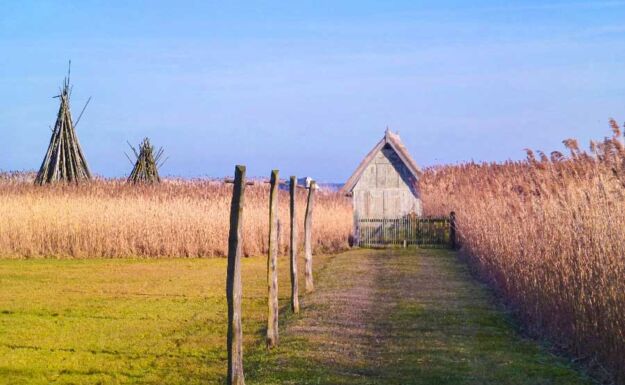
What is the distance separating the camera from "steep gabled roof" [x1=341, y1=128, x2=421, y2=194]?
30359 mm

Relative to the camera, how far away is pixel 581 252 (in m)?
10.5

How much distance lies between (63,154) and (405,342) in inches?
1016

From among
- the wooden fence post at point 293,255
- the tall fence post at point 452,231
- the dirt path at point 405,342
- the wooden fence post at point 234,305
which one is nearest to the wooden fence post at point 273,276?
the dirt path at point 405,342

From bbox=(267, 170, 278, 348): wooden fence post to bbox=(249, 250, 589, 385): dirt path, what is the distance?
0.21 meters

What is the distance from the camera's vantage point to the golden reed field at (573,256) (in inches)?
364

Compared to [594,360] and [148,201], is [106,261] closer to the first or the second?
[148,201]

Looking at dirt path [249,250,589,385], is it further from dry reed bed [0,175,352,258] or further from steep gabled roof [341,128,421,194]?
steep gabled roof [341,128,421,194]

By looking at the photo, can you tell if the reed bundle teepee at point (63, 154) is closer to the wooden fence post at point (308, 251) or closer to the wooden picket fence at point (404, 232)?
the wooden picket fence at point (404, 232)

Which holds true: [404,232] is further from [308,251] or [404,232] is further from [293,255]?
[293,255]

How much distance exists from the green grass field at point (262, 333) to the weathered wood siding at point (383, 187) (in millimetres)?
10290

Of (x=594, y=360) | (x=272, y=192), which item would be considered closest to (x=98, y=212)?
(x=272, y=192)

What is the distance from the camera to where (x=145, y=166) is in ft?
125

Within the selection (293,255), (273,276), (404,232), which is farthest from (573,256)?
(404,232)

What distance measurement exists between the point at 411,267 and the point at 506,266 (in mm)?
7196
